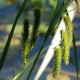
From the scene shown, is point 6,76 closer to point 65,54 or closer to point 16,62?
point 16,62

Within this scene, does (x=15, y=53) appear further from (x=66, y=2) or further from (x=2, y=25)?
(x=66, y=2)

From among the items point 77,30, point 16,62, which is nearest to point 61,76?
point 16,62

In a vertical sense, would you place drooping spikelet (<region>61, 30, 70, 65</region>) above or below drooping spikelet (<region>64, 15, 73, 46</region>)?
below

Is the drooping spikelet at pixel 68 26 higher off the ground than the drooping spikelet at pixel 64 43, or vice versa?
the drooping spikelet at pixel 68 26

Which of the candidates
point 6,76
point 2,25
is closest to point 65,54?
point 6,76

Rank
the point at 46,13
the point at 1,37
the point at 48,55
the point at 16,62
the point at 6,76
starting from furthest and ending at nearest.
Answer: the point at 46,13
the point at 1,37
the point at 16,62
the point at 6,76
the point at 48,55

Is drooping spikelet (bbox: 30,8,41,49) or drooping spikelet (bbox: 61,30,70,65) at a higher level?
drooping spikelet (bbox: 30,8,41,49)

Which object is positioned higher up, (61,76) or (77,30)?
(77,30)

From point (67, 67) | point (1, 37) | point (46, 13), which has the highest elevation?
point (46, 13)

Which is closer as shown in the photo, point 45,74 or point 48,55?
point 48,55

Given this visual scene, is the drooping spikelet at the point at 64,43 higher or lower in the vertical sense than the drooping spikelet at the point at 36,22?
lower

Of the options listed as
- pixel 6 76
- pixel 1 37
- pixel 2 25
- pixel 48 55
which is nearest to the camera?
pixel 48 55
